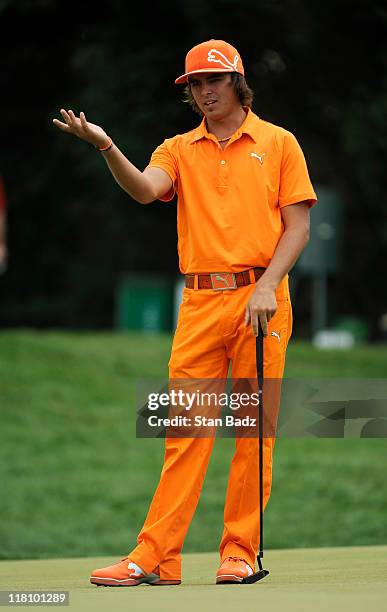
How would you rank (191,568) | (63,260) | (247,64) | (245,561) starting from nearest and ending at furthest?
(245,561) → (191,568) → (247,64) → (63,260)

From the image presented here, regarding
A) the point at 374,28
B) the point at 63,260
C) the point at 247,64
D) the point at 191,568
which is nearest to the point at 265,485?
the point at 191,568

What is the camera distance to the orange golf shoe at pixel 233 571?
18.4 ft

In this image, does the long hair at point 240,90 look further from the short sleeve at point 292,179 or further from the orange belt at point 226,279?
the orange belt at point 226,279

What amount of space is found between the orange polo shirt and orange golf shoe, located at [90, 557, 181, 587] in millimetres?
1059

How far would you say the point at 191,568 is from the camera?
22.2ft

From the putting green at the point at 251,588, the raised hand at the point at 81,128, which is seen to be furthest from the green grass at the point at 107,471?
the raised hand at the point at 81,128

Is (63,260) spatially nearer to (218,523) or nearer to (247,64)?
(247,64)

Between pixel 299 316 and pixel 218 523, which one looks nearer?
pixel 218 523

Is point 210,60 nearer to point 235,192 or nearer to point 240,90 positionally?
point 240,90

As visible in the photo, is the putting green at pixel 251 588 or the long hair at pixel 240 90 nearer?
the putting green at pixel 251 588

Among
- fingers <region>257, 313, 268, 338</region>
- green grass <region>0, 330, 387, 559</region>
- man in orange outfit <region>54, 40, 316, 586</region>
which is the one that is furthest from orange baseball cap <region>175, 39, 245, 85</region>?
green grass <region>0, 330, 387, 559</region>

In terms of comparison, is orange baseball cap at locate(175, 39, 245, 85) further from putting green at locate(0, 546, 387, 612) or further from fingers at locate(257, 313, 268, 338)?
putting green at locate(0, 546, 387, 612)

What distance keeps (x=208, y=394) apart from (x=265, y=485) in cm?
40

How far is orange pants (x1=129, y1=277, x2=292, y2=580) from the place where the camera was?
5.69 m
